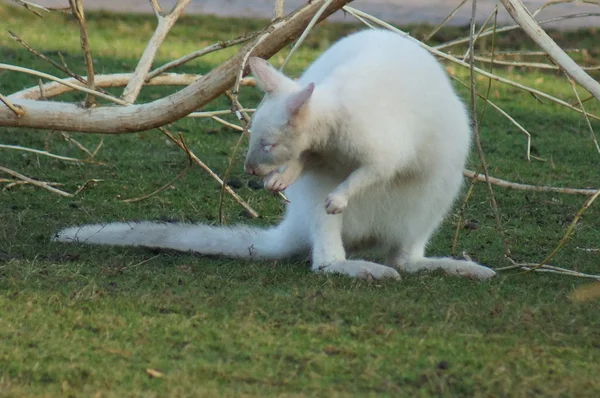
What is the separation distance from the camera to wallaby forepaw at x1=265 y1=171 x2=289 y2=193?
362cm

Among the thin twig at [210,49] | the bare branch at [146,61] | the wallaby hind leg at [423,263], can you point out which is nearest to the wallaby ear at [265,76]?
Answer: the thin twig at [210,49]

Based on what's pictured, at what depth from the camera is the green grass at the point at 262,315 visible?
104 inches

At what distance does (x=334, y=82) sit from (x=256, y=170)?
0.43 meters

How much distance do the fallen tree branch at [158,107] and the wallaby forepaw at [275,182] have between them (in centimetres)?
41

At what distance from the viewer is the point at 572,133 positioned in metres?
7.39

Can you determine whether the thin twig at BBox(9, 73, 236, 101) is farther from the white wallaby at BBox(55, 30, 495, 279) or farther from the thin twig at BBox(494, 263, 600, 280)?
the thin twig at BBox(494, 263, 600, 280)

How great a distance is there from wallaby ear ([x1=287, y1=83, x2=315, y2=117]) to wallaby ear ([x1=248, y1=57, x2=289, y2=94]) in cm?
12

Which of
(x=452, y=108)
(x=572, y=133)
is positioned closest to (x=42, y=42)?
(x=572, y=133)

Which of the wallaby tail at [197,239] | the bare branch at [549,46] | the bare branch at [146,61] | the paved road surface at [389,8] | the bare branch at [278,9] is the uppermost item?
the bare branch at [549,46]

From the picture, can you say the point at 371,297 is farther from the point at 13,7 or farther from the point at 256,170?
the point at 13,7

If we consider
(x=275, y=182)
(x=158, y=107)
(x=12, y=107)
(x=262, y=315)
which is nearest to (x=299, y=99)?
(x=275, y=182)

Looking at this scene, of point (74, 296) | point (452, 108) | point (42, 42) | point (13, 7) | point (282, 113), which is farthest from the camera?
point (13, 7)

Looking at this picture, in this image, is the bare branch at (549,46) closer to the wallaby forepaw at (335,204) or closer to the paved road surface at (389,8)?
the wallaby forepaw at (335,204)

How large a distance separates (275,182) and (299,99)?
324 mm
